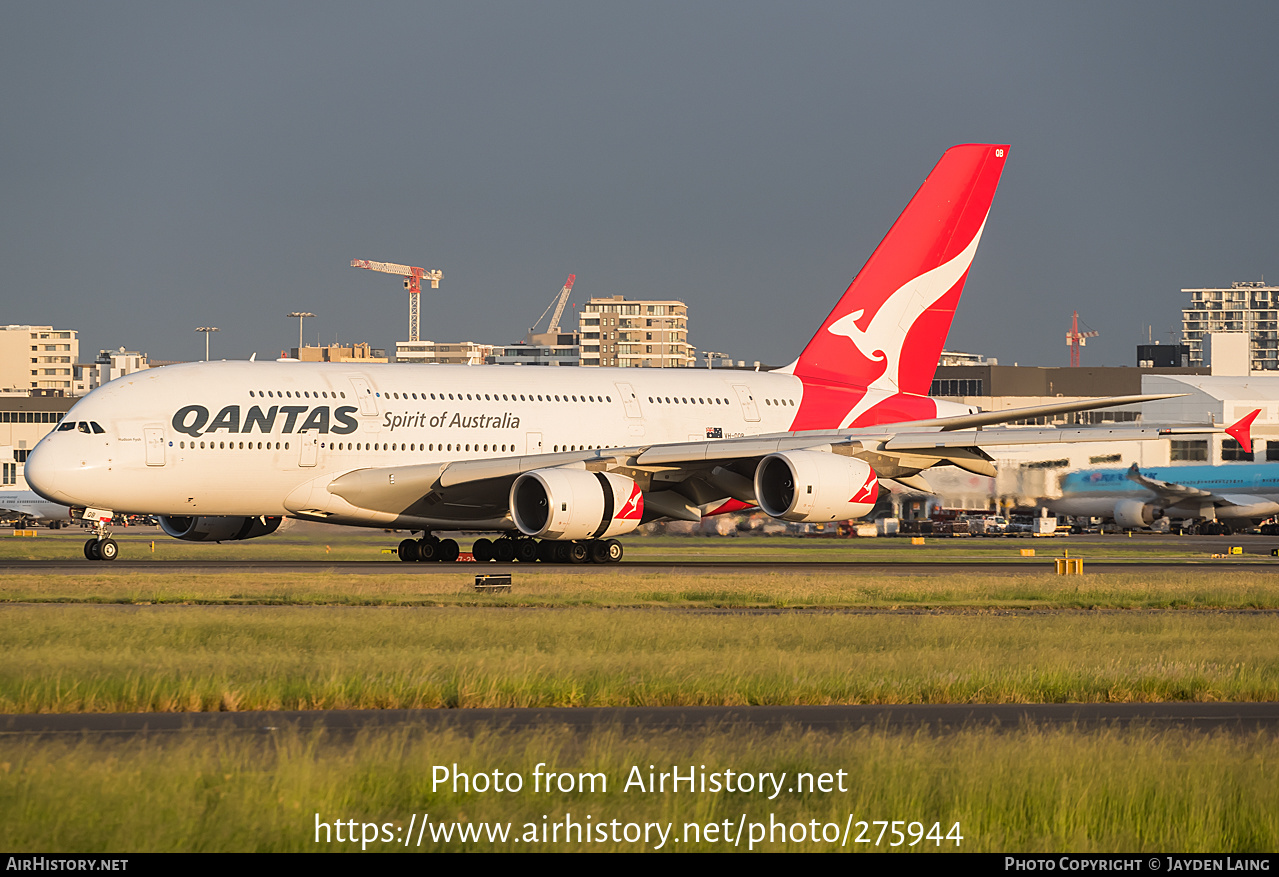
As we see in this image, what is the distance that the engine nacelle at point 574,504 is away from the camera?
36250mm

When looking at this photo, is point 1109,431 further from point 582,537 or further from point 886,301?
point 582,537

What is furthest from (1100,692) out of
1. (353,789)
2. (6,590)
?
(6,590)

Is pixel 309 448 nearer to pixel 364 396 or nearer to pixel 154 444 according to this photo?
pixel 364 396

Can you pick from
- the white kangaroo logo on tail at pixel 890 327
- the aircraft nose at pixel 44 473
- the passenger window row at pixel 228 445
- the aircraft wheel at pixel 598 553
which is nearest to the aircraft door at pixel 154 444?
the passenger window row at pixel 228 445

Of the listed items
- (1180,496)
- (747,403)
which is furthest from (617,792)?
(1180,496)

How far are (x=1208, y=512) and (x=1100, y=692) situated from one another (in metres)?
81.1

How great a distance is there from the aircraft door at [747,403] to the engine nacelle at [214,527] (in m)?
13.0

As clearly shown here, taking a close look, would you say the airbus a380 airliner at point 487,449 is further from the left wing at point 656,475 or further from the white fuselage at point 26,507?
the white fuselage at point 26,507

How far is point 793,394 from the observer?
45.6 m

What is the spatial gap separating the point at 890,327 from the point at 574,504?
1406 centimetres

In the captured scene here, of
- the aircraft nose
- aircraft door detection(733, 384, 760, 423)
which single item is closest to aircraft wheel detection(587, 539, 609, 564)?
aircraft door detection(733, 384, 760, 423)

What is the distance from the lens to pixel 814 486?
37.1 metres

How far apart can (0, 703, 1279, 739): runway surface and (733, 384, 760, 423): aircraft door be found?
28.4 metres

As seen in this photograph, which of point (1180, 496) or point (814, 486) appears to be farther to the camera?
point (1180, 496)
